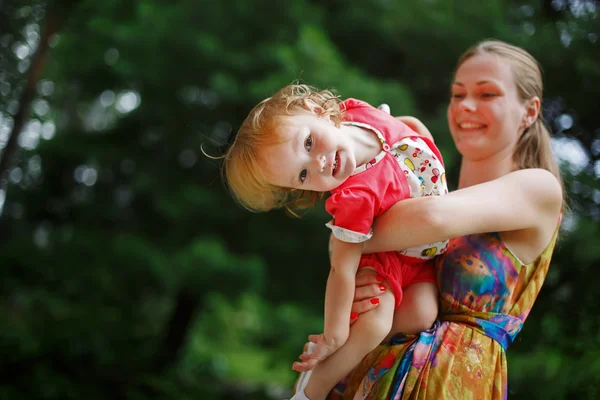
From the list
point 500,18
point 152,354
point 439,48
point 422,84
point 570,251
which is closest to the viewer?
point 570,251

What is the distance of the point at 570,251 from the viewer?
321 cm

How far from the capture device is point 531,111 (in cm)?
136

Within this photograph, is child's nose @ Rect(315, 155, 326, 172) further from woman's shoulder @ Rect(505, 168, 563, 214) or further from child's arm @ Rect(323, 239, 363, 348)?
woman's shoulder @ Rect(505, 168, 563, 214)

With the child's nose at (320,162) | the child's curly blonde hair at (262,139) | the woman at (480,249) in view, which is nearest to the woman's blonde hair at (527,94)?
the woman at (480,249)

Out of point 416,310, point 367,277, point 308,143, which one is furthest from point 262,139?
point 416,310

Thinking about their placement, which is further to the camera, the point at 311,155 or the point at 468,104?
the point at 468,104

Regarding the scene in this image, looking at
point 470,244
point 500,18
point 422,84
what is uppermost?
point 500,18

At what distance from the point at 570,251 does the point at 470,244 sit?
2.22 meters

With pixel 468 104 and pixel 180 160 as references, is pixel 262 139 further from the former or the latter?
pixel 180 160

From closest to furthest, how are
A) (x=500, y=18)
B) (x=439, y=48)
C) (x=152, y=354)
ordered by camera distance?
(x=500, y=18), (x=439, y=48), (x=152, y=354)

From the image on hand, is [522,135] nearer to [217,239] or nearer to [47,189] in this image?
[217,239]

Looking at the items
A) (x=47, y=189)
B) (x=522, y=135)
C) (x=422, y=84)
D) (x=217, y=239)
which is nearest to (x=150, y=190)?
(x=217, y=239)

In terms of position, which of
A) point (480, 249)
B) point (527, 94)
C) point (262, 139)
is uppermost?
point (527, 94)

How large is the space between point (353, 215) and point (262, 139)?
0.71 ft
